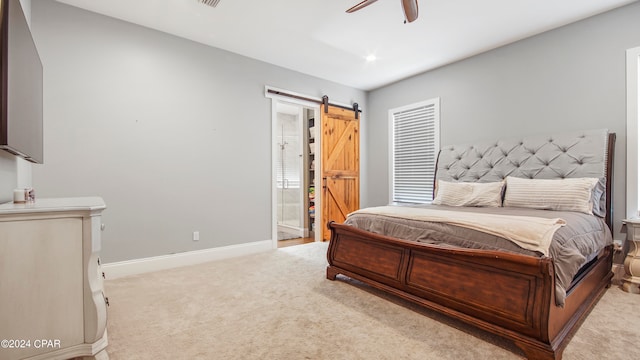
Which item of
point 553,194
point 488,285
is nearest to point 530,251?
point 488,285

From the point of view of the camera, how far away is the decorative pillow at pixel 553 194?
8.38ft

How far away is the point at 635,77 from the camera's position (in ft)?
8.93

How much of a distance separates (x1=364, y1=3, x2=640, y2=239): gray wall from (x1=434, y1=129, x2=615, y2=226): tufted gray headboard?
16 centimetres

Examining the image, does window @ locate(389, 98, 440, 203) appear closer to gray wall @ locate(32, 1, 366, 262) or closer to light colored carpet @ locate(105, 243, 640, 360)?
gray wall @ locate(32, 1, 366, 262)

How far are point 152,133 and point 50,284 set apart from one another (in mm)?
2099

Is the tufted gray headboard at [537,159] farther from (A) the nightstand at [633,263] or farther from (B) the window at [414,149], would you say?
(B) the window at [414,149]

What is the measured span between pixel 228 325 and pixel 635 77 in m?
4.04

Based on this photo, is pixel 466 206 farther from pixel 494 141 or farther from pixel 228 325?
pixel 228 325

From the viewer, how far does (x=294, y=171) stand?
6.39 m

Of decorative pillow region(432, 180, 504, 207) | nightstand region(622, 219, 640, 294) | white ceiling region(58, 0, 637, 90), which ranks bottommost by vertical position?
nightstand region(622, 219, 640, 294)

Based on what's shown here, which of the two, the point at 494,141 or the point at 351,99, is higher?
the point at 351,99

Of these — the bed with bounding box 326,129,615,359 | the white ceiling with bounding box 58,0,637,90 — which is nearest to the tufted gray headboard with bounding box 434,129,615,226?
the bed with bounding box 326,129,615,359

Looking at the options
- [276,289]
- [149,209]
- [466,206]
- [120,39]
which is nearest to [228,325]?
[276,289]

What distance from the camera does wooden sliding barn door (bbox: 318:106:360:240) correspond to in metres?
4.75
